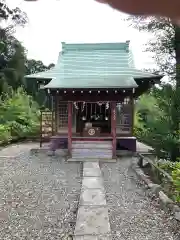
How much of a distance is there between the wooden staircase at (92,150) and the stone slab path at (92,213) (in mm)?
3172

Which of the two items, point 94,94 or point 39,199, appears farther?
point 94,94

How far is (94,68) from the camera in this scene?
1220cm

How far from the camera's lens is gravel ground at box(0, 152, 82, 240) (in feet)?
14.2

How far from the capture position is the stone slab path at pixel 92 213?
402 centimetres

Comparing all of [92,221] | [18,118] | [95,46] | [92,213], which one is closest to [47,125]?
[95,46]

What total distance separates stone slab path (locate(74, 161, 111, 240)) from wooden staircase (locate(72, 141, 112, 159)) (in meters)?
3.17

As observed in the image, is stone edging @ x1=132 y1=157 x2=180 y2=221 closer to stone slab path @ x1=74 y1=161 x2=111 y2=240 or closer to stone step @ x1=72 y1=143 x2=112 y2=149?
stone slab path @ x1=74 y1=161 x2=111 y2=240

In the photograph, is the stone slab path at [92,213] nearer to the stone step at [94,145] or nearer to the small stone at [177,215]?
the small stone at [177,215]

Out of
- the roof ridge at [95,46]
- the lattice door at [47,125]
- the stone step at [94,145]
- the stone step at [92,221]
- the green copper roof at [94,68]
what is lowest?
the stone step at [92,221]

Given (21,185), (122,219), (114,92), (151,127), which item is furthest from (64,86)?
(122,219)

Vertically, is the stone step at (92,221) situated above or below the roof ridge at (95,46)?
below

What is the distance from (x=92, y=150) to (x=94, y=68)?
3.01 m

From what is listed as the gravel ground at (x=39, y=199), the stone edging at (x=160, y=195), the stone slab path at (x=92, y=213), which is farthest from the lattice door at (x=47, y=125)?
the stone slab path at (x=92, y=213)

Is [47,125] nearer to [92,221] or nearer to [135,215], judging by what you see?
[135,215]
